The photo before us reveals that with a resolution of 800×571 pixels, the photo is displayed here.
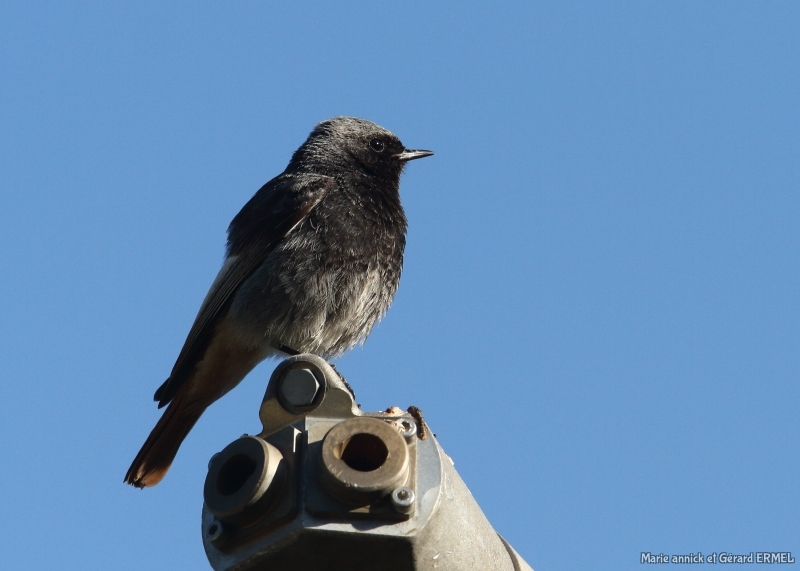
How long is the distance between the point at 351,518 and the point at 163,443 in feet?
14.1

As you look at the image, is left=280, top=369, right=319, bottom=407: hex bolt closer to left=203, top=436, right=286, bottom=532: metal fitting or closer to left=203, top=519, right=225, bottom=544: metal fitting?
left=203, top=436, right=286, bottom=532: metal fitting

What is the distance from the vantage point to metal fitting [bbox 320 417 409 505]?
2.66 meters

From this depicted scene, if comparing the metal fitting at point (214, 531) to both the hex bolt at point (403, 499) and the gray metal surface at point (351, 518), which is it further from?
the hex bolt at point (403, 499)

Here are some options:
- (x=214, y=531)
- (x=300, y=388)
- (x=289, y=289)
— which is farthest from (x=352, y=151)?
(x=214, y=531)

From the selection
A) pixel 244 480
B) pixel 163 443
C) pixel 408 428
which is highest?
pixel 163 443

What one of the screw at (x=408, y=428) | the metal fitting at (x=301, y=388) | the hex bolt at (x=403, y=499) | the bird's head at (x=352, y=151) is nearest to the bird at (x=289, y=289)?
the bird's head at (x=352, y=151)

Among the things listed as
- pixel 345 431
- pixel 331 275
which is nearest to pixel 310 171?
pixel 331 275

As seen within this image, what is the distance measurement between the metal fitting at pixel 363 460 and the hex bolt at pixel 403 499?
0.07ft

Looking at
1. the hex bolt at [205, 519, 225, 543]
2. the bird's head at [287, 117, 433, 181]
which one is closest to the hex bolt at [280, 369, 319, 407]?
the hex bolt at [205, 519, 225, 543]

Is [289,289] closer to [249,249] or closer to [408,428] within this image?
[249,249]

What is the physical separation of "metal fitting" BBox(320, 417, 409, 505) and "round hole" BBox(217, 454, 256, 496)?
254mm

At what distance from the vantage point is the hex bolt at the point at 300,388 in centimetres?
308

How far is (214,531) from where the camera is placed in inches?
111

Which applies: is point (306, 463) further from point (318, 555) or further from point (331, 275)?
point (331, 275)
